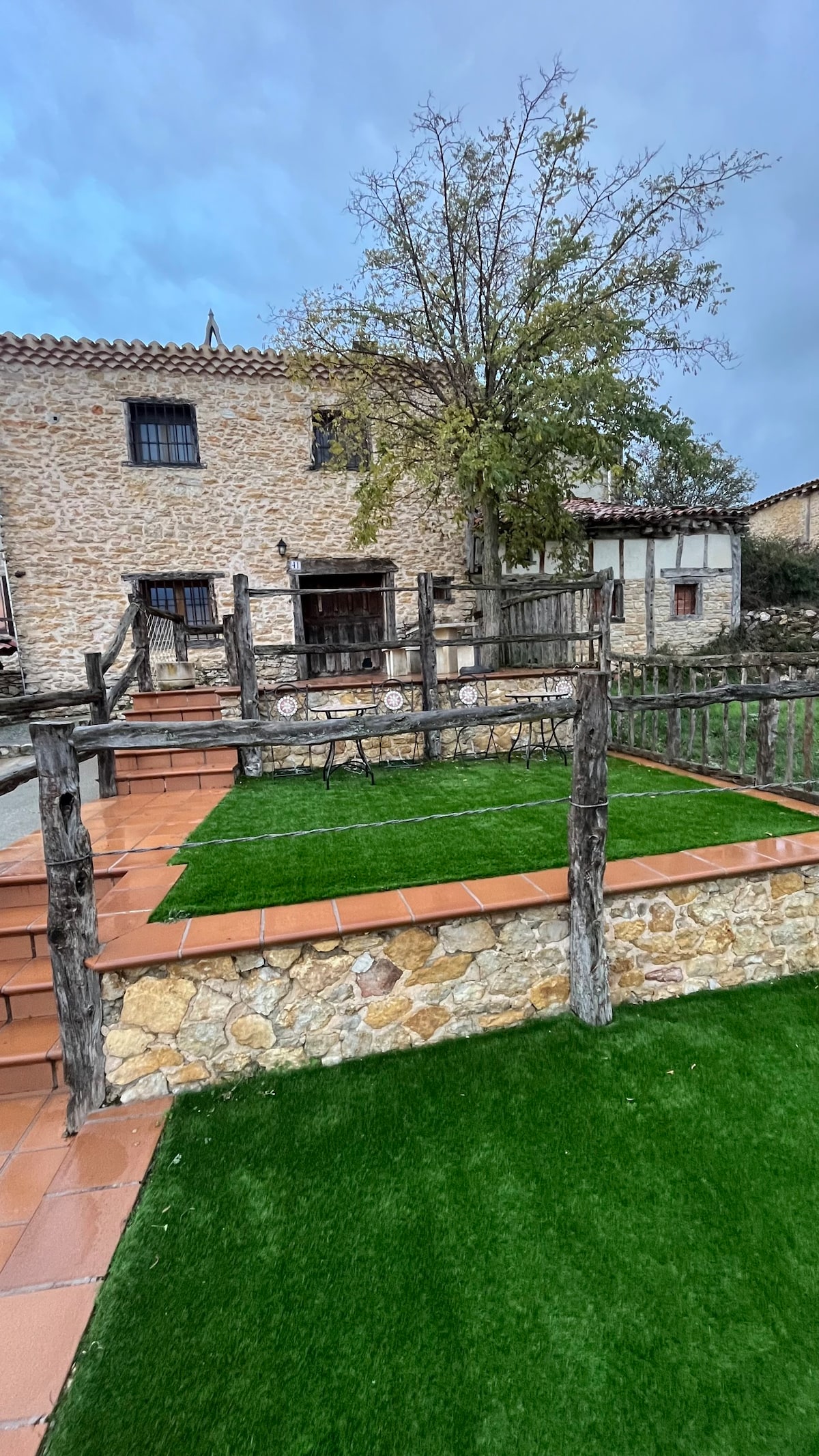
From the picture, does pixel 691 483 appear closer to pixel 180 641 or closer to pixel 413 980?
pixel 180 641

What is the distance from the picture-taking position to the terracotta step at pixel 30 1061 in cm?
236

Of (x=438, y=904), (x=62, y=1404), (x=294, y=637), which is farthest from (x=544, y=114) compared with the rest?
(x=62, y=1404)

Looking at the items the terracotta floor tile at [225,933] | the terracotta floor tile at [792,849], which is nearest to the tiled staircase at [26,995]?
the terracotta floor tile at [225,933]

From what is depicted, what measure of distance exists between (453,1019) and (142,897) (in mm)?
1574

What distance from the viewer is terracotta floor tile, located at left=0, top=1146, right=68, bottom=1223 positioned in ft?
6.24

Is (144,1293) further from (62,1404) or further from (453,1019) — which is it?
(453,1019)

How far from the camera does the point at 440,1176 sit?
1.99 meters

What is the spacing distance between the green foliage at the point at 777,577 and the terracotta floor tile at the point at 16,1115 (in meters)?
14.5

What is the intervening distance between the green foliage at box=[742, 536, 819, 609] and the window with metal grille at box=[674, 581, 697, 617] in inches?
66.5

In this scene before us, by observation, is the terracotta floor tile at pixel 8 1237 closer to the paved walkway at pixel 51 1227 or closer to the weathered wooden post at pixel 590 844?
the paved walkway at pixel 51 1227

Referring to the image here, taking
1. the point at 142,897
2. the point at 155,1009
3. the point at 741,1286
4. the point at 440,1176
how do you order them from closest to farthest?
1. the point at 741,1286
2. the point at 440,1176
3. the point at 155,1009
4. the point at 142,897

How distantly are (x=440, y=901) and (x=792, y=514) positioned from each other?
17562 millimetres

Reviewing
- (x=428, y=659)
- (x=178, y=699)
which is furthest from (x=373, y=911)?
(x=178, y=699)

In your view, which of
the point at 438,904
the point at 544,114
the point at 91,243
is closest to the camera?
the point at 438,904
